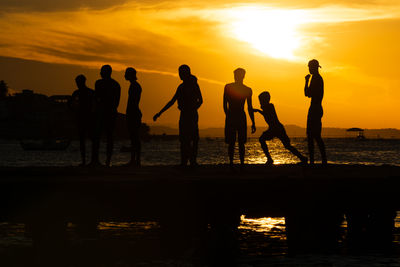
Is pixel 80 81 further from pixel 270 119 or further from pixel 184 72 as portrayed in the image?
pixel 270 119

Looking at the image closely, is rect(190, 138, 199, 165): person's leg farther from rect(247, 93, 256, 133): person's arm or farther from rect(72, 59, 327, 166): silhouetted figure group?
rect(247, 93, 256, 133): person's arm

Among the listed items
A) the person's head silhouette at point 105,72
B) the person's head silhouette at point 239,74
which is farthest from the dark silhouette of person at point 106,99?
the person's head silhouette at point 239,74

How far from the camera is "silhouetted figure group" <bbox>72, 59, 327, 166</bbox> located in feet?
47.4

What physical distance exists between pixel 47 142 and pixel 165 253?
160 m

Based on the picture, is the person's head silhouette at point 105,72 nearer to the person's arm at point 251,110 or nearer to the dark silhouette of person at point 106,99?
the dark silhouette of person at point 106,99

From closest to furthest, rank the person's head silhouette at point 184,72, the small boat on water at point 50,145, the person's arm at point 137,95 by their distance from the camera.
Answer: the person's head silhouette at point 184,72 < the person's arm at point 137,95 < the small boat on water at point 50,145

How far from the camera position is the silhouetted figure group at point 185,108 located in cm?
1446

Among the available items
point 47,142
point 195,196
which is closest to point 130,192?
point 195,196

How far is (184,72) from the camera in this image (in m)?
14.3

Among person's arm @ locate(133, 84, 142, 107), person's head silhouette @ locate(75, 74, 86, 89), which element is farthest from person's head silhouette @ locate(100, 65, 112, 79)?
person's arm @ locate(133, 84, 142, 107)

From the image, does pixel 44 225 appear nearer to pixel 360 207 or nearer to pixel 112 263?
pixel 112 263

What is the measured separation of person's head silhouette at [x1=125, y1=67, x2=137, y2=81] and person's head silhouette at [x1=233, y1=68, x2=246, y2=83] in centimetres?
292

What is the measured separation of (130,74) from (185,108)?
212 centimetres

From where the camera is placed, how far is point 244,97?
14.5 m
